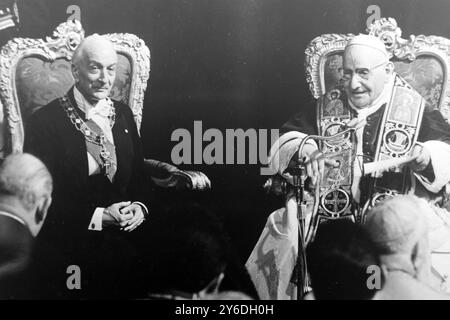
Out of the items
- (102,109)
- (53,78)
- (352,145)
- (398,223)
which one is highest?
(53,78)

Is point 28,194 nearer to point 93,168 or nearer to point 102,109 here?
point 93,168

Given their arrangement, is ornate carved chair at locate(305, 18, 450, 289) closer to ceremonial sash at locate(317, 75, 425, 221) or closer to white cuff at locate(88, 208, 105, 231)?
ceremonial sash at locate(317, 75, 425, 221)

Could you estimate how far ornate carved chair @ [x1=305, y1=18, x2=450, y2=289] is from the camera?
8.08ft

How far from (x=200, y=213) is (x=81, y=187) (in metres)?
0.58

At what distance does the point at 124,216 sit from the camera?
2436 mm

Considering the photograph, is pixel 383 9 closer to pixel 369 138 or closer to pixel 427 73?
pixel 427 73

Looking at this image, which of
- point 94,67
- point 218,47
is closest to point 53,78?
point 94,67

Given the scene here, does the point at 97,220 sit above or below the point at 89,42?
below

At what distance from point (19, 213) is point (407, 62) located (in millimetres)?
1995

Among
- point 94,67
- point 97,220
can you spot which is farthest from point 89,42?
point 97,220

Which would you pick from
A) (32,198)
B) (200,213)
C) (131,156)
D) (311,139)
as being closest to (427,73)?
(311,139)

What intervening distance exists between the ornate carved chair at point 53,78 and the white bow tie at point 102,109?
5 centimetres

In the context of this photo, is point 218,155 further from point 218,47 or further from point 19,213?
point 19,213

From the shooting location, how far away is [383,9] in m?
2.46
